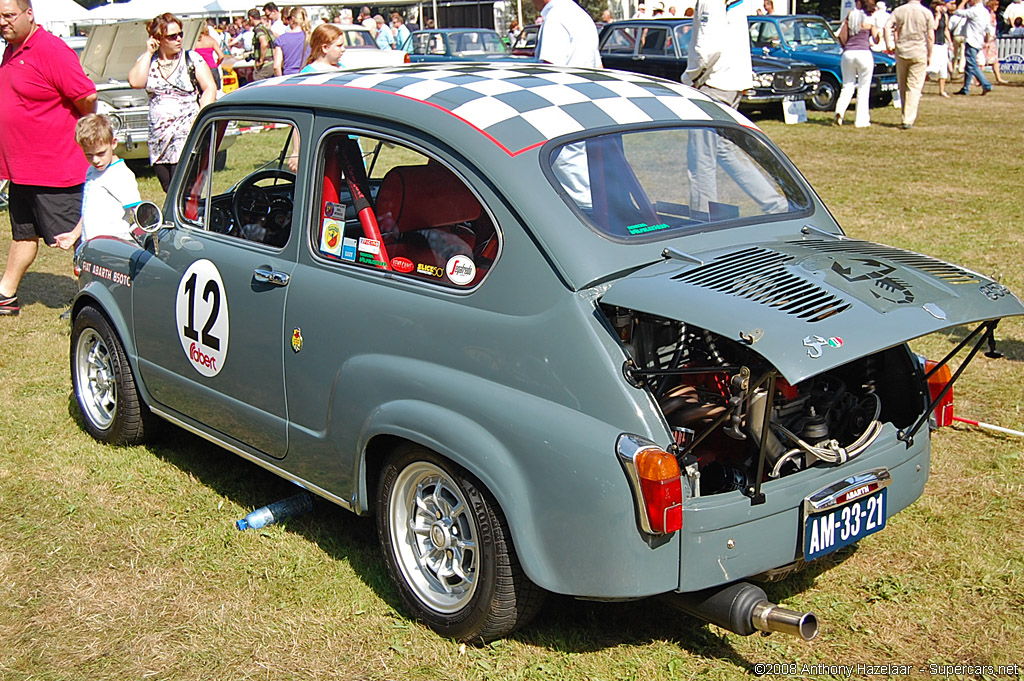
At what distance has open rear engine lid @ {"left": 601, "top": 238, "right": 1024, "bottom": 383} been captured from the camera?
2674 mm

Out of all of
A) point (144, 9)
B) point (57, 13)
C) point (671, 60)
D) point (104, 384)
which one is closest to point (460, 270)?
point (104, 384)

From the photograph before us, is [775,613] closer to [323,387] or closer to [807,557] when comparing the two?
[807,557]

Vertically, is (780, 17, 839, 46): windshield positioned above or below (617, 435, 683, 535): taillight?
above

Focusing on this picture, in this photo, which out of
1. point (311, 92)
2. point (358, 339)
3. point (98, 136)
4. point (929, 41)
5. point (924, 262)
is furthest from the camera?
point (929, 41)

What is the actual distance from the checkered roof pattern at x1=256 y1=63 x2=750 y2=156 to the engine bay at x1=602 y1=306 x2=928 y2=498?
79cm

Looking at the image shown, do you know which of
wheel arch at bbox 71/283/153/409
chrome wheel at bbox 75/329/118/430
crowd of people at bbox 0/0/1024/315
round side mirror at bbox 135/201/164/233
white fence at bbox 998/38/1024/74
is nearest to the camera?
round side mirror at bbox 135/201/164/233

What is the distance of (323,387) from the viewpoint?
368 cm

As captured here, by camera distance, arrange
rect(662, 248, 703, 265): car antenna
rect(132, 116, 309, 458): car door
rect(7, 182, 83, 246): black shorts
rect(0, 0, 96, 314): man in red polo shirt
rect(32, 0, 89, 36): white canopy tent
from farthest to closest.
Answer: rect(32, 0, 89, 36): white canopy tent
rect(7, 182, 83, 246): black shorts
rect(0, 0, 96, 314): man in red polo shirt
rect(132, 116, 309, 458): car door
rect(662, 248, 703, 265): car antenna

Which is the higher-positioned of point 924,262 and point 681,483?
point 924,262

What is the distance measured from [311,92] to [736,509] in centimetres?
229

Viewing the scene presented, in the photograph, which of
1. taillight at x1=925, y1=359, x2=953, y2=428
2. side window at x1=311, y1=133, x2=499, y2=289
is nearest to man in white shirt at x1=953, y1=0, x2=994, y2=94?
taillight at x1=925, y1=359, x2=953, y2=428

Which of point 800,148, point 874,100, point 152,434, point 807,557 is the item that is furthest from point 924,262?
point 874,100

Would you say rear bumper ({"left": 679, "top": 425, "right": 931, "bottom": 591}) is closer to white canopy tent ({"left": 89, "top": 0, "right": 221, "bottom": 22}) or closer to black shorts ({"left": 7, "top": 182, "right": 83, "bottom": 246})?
black shorts ({"left": 7, "top": 182, "right": 83, "bottom": 246})

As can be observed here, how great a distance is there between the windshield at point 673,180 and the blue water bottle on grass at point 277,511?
1946 millimetres
